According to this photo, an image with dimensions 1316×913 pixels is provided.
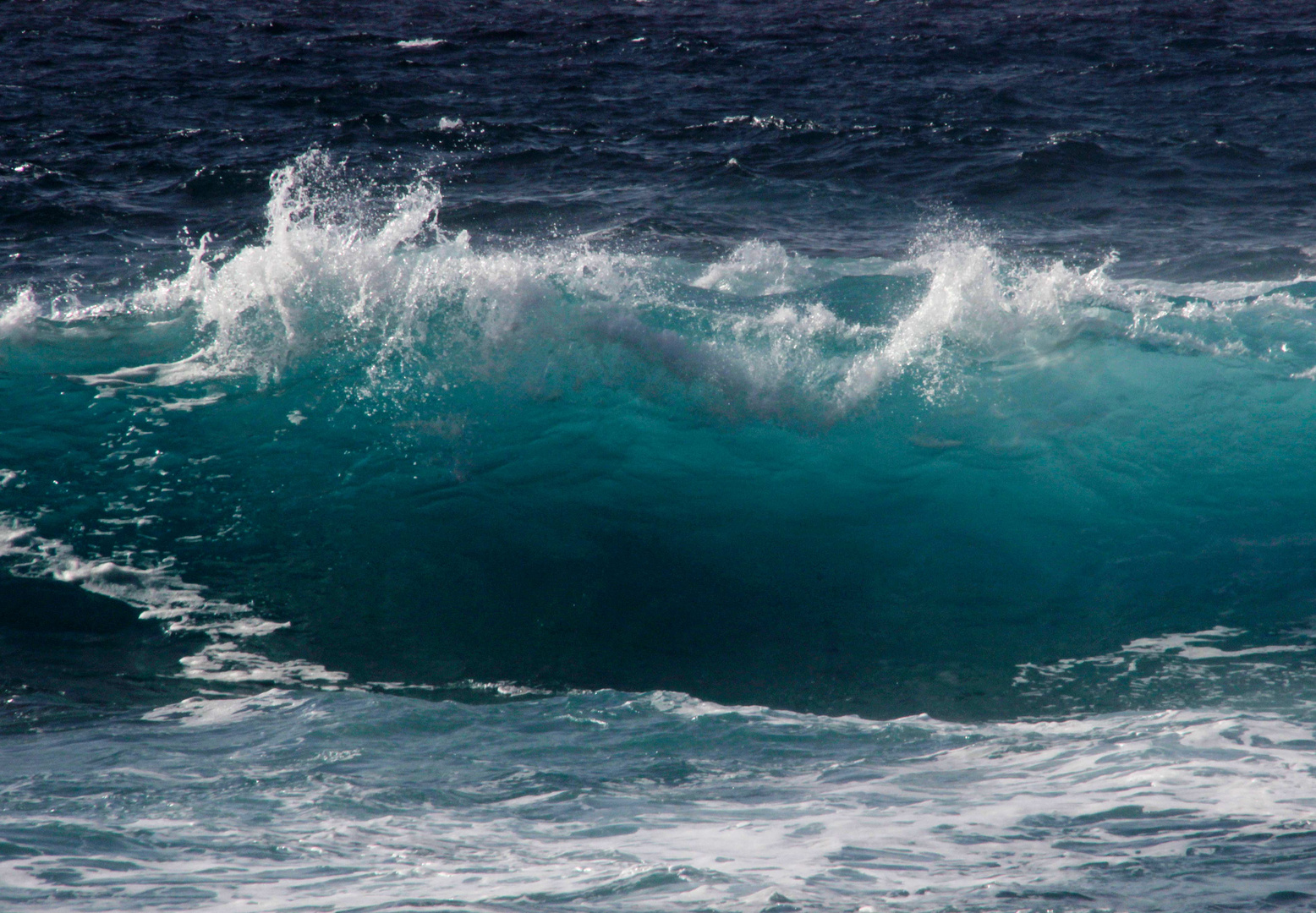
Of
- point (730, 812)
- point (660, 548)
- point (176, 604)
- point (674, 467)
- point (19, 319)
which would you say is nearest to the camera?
point (730, 812)

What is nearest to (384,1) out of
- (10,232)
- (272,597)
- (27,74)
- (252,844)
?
(27,74)

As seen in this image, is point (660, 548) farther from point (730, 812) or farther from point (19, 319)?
point (19, 319)

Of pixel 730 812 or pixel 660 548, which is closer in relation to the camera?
pixel 730 812


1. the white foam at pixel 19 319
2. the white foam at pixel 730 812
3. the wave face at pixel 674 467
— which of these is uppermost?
the white foam at pixel 19 319

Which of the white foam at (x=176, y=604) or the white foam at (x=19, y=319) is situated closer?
the white foam at (x=176, y=604)

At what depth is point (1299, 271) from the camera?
9281mm

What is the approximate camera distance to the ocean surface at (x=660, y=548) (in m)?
3.30

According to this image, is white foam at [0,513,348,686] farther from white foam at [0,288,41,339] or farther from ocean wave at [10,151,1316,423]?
white foam at [0,288,41,339]

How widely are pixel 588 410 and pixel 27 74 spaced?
15057mm

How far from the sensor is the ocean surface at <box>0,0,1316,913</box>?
330 cm

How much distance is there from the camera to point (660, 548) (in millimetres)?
5824

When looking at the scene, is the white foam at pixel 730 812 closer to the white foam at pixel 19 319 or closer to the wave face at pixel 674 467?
the wave face at pixel 674 467

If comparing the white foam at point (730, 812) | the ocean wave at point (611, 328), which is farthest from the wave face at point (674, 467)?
the white foam at point (730, 812)

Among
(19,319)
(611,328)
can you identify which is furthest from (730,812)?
(19,319)
